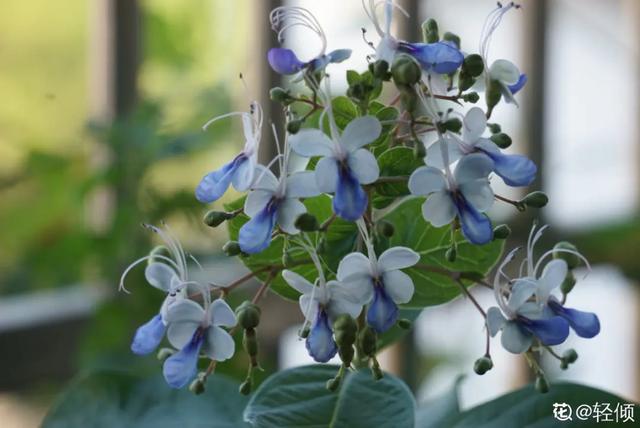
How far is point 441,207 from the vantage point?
0.41m

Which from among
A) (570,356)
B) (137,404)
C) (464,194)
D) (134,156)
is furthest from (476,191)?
(134,156)

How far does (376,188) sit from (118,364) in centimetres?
49

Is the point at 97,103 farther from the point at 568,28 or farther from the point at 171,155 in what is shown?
the point at 568,28

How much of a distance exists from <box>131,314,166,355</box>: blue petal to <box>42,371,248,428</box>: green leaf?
0.12 metres

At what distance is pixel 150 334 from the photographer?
42 cm

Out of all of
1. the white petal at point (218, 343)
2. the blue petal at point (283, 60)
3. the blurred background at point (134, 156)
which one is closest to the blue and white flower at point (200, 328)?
the white petal at point (218, 343)

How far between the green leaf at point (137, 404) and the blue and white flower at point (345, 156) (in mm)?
189

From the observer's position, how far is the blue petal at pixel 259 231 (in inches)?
15.7

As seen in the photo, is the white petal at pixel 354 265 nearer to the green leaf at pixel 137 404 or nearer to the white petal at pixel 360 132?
the white petal at pixel 360 132

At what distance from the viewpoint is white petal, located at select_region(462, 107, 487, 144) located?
0.42 m

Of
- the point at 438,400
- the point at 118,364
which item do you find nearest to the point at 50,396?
the point at 118,364

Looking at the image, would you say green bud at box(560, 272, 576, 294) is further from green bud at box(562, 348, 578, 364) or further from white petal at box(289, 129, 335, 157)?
white petal at box(289, 129, 335, 157)

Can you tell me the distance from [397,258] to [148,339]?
0.11 metres

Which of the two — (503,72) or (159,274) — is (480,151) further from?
(159,274)
